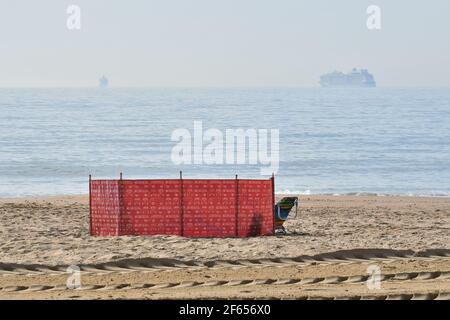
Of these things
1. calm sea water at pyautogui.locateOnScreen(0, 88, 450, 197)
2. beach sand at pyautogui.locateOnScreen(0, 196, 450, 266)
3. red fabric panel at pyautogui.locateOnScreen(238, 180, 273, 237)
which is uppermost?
red fabric panel at pyautogui.locateOnScreen(238, 180, 273, 237)

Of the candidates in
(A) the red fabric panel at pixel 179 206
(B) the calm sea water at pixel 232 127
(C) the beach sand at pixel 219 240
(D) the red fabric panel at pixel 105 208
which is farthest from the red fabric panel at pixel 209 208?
(B) the calm sea water at pixel 232 127

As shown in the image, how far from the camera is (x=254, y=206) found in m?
24.5

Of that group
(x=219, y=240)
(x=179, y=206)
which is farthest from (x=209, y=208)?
(x=219, y=240)

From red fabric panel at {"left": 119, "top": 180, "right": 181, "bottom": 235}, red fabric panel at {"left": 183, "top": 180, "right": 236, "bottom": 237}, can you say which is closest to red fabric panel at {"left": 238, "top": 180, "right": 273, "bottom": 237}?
red fabric panel at {"left": 183, "top": 180, "right": 236, "bottom": 237}

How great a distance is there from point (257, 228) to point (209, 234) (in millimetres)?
1109

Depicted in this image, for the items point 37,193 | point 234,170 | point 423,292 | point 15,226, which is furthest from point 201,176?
point 423,292

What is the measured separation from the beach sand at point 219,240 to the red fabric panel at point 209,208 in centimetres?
59

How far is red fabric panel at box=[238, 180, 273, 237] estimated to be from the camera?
79.7 feet

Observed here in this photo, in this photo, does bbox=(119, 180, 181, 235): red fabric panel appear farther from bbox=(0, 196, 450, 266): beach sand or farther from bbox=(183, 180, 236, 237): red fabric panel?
bbox=(0, 196, 450, 266): beach sand

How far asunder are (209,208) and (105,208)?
2.22 meters

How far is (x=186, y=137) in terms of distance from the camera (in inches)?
3359

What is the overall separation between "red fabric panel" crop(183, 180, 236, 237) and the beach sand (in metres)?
0.59

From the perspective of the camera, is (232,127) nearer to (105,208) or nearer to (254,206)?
(254,206)
